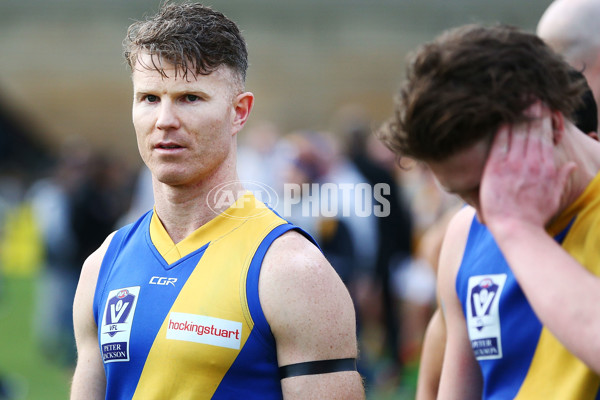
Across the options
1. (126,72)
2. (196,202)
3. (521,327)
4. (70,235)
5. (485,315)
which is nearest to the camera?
(521,327)

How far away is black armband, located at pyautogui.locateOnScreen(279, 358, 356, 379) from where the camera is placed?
9.87 feet

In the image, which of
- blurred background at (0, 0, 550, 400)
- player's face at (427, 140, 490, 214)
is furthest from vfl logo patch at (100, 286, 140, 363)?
blurred background at (0, 0, 550, 400)

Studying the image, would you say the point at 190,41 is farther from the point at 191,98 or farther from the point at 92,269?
the point at 92,269

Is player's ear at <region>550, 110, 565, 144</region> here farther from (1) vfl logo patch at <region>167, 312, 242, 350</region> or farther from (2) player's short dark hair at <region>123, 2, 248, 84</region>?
(2) player's short dark hair at <region>123, 2, 248, 84</region>

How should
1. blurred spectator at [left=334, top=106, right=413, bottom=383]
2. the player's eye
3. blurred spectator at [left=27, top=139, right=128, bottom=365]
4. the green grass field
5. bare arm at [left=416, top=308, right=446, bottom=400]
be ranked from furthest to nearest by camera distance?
blurred spectator at [left=27, top=139, right=128, bottom=365] < blurred spectator at [left=334, top=106, right=413, bottom=383] < the green grass field < bare arm at [left=416, top=308, right=446, bottom=400] < the player's eye

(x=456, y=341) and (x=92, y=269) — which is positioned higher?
(x=92, y=269)

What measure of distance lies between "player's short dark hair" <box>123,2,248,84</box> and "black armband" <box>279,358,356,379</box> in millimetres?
1161

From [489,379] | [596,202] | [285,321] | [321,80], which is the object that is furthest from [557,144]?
[321,80]

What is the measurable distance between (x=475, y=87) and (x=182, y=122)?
4.46ft

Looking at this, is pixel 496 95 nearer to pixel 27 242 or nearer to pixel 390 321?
pixel 390 321

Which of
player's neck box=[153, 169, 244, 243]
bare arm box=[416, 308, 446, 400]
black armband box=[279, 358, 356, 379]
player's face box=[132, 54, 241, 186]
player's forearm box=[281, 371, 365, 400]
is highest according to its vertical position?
player's face box=[132, 54, 241, 186]

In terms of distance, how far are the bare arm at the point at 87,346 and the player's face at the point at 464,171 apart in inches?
67.0

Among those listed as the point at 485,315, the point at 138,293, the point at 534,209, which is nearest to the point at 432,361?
the point at 485,315

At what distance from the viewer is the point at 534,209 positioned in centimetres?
226
